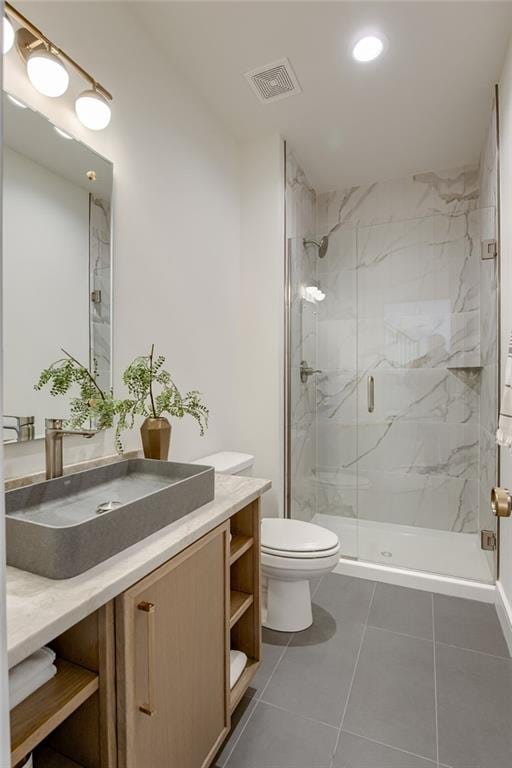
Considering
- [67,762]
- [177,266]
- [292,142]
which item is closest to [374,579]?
[67,762]

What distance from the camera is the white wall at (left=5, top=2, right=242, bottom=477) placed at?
144cm

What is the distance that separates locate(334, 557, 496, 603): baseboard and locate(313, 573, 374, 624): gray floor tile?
2.1 inches

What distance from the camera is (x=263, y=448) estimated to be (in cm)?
257

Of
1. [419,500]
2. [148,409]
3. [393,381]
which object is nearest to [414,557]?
[419,500]

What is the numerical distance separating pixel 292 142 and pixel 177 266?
136 centimetres

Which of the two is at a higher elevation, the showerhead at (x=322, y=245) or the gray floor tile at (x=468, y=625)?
the showerhead at (x=322, y=245)

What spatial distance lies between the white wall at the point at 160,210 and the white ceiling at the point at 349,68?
164 millimetres

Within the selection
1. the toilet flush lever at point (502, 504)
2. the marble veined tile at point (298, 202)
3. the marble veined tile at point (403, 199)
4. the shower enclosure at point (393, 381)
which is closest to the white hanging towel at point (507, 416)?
the toilet flush lever at point (502, 504)

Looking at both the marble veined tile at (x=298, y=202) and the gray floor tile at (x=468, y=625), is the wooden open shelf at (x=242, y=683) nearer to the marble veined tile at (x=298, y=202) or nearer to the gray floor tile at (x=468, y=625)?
the gray floor tile at (x=468, y=625)

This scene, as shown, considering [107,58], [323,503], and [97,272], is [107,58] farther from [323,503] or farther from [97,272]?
[323,503]

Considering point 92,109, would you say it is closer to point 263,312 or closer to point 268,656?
point 263,312

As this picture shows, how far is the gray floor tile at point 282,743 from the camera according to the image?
1.27 meters

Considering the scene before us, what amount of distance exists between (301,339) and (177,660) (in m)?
2.20

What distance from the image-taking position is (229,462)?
2.14 metres
